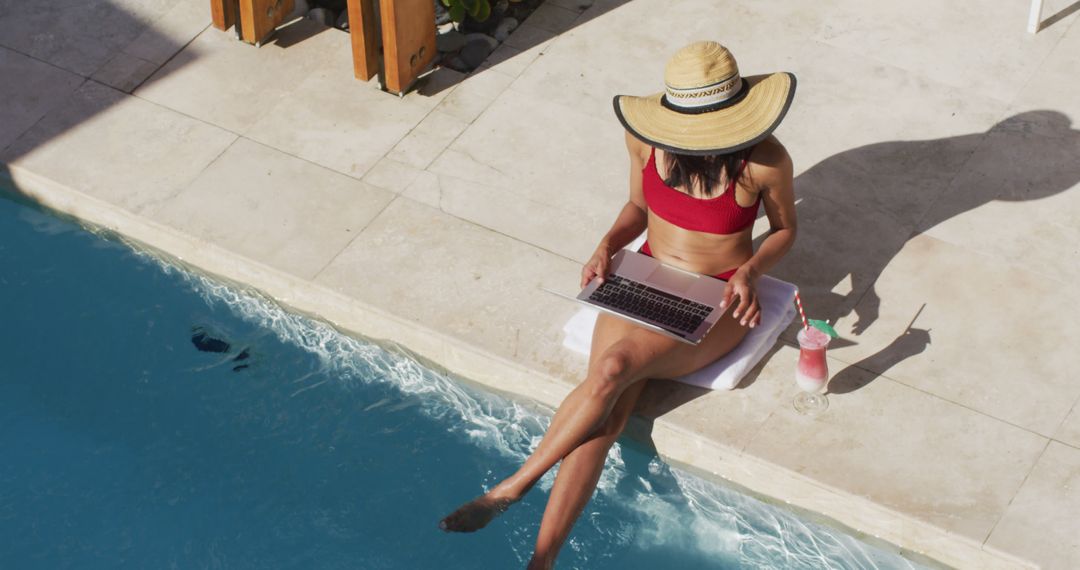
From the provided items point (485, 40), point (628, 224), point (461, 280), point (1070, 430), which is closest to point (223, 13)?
point (485, 40)

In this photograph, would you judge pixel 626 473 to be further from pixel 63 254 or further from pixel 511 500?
pixel 63 254

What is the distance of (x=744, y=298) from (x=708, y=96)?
795mm

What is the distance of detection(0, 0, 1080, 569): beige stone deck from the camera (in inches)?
248

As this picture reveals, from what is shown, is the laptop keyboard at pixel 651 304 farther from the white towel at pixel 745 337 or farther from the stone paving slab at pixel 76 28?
the stone paving slab at pixel 76 28

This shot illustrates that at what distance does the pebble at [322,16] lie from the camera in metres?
8.54

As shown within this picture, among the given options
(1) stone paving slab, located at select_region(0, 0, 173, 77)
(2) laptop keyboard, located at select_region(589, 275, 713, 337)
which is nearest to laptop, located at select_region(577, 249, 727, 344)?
(2) laptop keyboard, located at select_region(589, 275, 713, 337)

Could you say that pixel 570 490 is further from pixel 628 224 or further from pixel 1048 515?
pixel 1048 515

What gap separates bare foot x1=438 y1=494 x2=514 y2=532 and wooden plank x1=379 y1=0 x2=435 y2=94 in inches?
105

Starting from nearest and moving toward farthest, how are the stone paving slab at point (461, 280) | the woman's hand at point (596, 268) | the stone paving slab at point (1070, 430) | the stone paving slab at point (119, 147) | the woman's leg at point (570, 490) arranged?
1. the woman's leg at point (570, 490)
2. the stone paving slab at point (1070, 430)
3. the woman's hand at point (596, 268)
4. the stone paving slab at point (461, 280)
5. the stone paving slab at point (119, 147)

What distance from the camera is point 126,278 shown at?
24.5 feet

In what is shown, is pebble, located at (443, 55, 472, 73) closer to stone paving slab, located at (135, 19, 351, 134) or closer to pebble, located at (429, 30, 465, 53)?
pebble, located at (429, 30, 465, 53)

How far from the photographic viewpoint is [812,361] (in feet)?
20.4

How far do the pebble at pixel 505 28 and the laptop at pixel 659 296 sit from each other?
2.28 m

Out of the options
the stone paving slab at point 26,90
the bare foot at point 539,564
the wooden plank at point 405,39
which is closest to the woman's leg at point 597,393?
the bare foot at point 539,564
